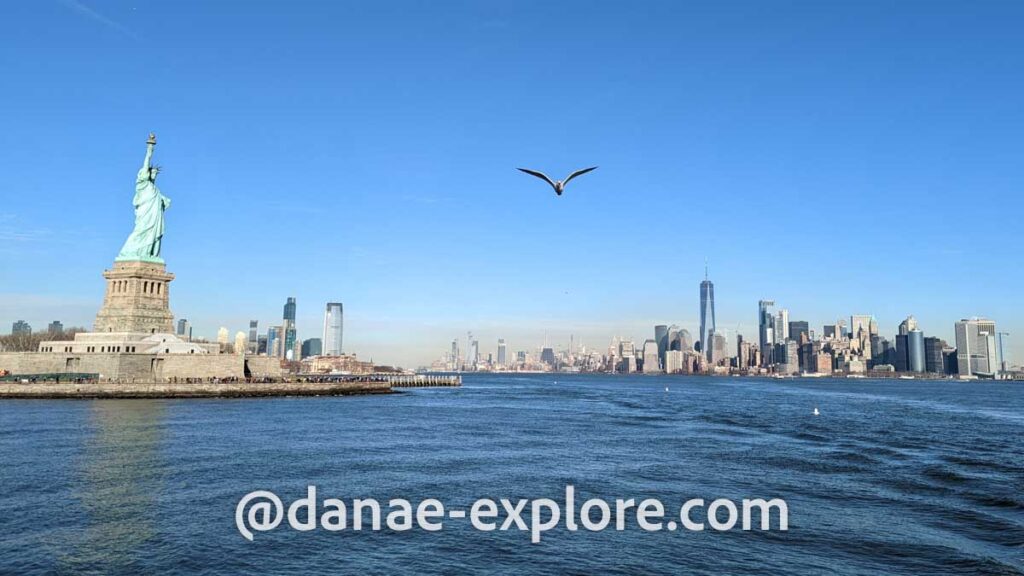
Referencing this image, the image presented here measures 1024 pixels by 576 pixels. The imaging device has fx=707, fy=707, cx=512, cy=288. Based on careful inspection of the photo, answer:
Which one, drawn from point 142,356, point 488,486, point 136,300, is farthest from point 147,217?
point 488,486

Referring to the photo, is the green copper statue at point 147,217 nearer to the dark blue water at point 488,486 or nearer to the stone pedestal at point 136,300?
the stone pedestal at point 136,300

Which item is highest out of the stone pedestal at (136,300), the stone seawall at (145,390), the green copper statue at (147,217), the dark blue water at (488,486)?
the green copper statue at (147,217)

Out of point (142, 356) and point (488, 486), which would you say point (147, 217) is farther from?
point (488, 486)

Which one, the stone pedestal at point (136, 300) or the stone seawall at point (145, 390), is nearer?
the stone seawall at point (145, 390)

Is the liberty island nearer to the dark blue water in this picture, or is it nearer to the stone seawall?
the stone seawall

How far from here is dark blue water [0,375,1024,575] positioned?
65.0 feet

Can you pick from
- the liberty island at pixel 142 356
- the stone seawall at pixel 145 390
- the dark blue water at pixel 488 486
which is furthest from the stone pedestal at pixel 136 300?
the dark blue water at pixel 488 486

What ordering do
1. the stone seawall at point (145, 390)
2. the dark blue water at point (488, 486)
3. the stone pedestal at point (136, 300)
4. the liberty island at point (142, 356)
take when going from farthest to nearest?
the stone pedestal at point (136, 300) → the liberty island at point (142, 356) → the stone seawall at point (145, 390) → the dark blue water at point (488, 486)

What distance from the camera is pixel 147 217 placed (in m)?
91.8

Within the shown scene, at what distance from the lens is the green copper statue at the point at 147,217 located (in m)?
90.1

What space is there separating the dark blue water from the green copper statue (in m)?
36.8

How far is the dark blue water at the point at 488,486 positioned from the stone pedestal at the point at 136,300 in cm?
2926

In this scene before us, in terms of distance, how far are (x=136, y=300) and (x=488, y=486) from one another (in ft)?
238

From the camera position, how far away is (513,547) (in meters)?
21.1
